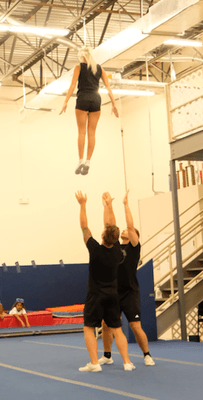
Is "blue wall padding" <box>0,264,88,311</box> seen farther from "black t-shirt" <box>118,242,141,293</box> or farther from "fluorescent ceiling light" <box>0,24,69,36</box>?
"black t-shirt" <box>118,242,141,293</box>

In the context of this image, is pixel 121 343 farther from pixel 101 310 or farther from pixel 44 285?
pixel 44 285

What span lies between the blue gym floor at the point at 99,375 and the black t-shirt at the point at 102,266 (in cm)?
91

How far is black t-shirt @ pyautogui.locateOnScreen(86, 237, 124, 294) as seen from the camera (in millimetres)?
5527

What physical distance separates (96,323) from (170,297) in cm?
408

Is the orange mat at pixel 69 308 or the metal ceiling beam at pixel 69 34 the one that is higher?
the metal ceiling beam at pixel 69 34

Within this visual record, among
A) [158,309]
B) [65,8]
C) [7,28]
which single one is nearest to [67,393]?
[158,309]

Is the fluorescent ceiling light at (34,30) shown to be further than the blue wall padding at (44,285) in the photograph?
No

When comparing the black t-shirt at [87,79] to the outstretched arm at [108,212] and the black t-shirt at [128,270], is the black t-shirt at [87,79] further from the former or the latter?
the black t-shirt at [128,270]

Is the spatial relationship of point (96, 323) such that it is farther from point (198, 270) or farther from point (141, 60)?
point (141, 60)

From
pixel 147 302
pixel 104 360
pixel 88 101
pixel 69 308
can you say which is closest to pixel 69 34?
pixel 69 308

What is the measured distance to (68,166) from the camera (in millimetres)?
18859

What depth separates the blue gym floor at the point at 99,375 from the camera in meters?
4.61

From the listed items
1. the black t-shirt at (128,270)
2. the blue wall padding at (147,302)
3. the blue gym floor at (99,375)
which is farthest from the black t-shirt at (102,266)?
the blue wall padding at (147,302)

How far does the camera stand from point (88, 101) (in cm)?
580
